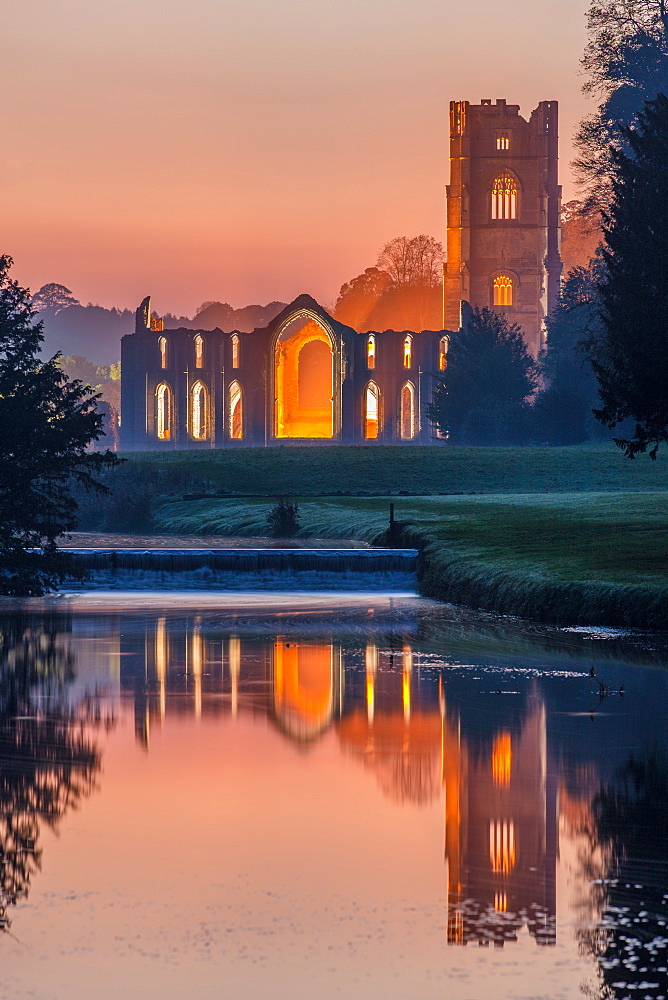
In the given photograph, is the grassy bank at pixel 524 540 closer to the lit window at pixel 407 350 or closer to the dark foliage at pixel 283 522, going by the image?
the dark foliage at pixel 283 522

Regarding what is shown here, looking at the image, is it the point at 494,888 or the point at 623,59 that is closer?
the point at 494,888

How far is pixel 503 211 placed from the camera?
116 metres

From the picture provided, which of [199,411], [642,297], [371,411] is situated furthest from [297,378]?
[642,297]

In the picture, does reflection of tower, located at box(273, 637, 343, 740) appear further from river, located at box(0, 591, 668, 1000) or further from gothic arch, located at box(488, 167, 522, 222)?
gothic arch, located at box(488, 167, 522, 222)

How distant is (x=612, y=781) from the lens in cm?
1189

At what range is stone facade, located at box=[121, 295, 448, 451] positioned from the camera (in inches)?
3789

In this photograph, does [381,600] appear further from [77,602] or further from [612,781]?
[612,781]

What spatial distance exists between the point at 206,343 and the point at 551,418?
36.3 metres

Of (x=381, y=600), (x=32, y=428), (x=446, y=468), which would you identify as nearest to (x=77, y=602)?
(x=32, y=428)

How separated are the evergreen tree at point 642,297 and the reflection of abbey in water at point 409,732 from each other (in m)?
5.39

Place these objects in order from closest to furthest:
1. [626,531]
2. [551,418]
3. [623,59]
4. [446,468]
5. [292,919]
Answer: [292,919]
[626,531]
[623,59]
[446,468]
[551,418]

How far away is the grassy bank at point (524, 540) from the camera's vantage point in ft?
75.6

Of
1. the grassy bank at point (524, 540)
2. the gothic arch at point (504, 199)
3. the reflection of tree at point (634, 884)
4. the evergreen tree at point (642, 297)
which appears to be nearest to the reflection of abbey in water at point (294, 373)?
the gothic arch at point (504, 199)

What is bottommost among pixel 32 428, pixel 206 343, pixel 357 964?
pixel 357 964
